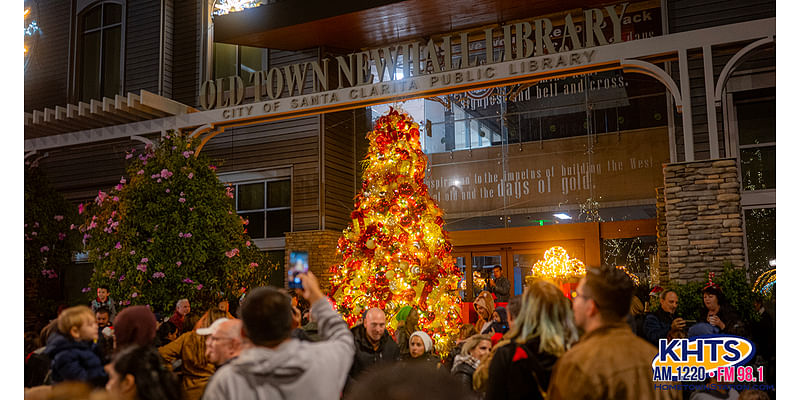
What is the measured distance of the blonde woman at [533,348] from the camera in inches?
108

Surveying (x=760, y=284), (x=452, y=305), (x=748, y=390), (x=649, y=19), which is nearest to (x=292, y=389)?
→ (x=748, y=390)

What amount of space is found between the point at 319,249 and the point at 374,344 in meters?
7.68

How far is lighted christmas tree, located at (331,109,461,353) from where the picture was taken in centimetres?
775

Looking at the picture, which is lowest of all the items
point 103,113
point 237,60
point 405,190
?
point 405,190

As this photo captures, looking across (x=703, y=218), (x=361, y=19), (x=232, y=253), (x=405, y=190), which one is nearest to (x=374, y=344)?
(x=405, y=190)

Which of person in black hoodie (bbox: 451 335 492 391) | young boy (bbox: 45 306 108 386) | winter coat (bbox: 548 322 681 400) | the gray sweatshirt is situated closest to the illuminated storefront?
person in black hoodie (bbox: 451 335 492 391)

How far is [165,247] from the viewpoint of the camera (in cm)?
853

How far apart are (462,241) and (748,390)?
312 inches

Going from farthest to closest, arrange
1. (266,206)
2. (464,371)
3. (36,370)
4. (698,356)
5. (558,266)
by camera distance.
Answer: (266,206)
(558,266)
(698,356)
(36,370)
(464,371)

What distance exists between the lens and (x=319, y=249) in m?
12.4

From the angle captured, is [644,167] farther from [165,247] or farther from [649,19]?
[165,247]

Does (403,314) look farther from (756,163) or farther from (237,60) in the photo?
(237,60)

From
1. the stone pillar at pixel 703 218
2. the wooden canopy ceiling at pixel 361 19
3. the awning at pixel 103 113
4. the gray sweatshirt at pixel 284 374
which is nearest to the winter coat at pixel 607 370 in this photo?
the gray sweatshirt at pixel 284 374
